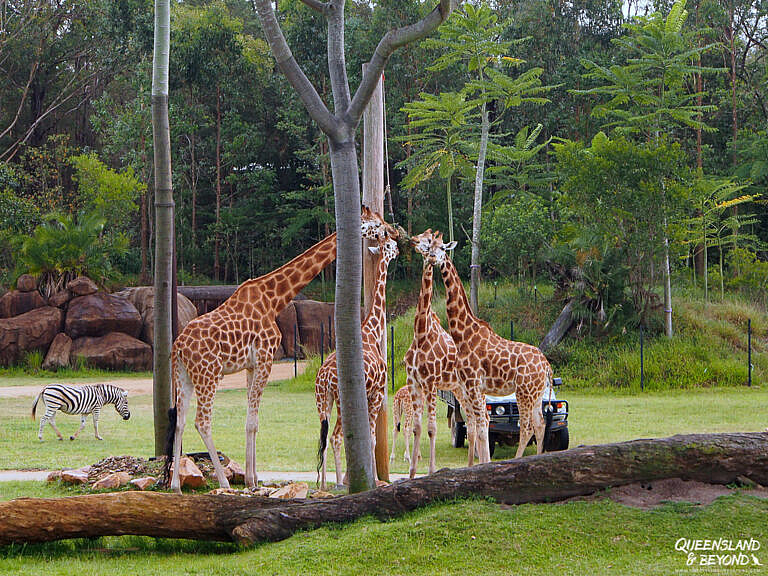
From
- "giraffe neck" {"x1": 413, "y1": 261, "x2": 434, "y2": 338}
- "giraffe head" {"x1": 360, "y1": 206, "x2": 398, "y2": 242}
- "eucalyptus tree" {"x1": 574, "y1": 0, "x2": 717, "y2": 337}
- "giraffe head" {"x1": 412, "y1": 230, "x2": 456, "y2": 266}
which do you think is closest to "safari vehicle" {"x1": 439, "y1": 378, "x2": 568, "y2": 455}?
"giraffe neck" {"x1": 413, "y1": 261, "x2": 434, "y2": 338}

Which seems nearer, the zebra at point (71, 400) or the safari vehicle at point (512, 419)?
the safari vehicle at point (512, 419)

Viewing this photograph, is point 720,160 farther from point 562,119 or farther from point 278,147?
point 278,147

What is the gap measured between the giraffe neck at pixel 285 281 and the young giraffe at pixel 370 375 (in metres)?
0.52

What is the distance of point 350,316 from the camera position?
6.64 m

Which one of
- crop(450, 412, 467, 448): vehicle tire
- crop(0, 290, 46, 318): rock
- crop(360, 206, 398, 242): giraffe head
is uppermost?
crop(360, 206, 398, 242): giraffe head

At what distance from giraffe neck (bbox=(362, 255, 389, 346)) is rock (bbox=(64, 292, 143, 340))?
17707 mm

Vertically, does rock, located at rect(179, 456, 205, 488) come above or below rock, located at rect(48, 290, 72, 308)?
below

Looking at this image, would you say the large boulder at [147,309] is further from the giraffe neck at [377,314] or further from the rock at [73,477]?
the giraffe neck at [377,314]

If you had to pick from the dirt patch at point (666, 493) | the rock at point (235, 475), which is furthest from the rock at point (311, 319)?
the dirt patch at point (666, 493)

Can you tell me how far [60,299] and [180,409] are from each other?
18771 millimetres

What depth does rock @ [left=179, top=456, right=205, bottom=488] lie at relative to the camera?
8.19 metres

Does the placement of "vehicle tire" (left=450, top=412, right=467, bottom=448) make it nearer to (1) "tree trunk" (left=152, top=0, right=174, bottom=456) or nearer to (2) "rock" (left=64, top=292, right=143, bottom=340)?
(1) "tree trunk" (left=152, top=0, right=174, bottom=456)

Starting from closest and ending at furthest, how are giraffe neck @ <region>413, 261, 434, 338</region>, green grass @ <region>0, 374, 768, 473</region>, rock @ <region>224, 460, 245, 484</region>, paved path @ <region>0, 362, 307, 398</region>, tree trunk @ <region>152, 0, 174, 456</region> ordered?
1. giraffe neck @ <region>413, 261, 434, 338</region>
2. rock @ <region>224, 460, 245, 484</region>
3. tree trunk @ <region>152, 0, 174, 456</region>
4. green grass @ <region>0, 374, 768, 473</region>
5. paved path @ <region>0, 362, 307, 398</region>

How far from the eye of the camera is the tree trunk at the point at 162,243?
896 cm
